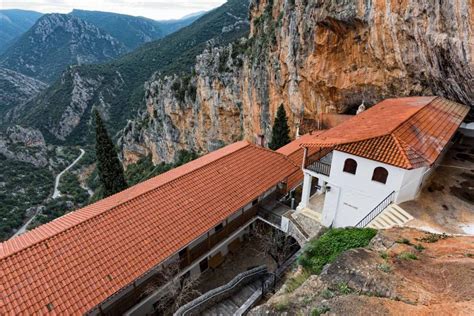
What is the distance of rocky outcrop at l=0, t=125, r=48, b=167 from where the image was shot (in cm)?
8062

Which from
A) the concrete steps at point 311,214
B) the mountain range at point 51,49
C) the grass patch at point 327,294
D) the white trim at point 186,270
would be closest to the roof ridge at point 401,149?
the concrete steps at point 311,214

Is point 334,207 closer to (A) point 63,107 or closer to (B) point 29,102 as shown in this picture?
(A) point 63,107

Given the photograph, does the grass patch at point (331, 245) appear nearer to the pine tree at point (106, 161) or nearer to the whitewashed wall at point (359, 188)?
the whitewashed wall at point (359, 188)

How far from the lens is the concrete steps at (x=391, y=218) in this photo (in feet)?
40.2

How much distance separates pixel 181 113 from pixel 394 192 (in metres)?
51.7

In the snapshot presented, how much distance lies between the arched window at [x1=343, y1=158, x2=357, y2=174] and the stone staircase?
7.33 meters

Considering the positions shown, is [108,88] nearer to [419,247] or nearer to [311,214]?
[311,214]

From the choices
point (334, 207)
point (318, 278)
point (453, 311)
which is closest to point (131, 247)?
point (318, 278)

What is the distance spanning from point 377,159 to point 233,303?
9718 mm

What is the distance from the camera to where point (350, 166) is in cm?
1446

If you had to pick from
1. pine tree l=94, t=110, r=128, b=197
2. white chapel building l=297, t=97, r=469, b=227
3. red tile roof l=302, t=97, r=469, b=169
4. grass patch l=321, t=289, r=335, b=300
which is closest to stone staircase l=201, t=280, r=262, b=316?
white chapel building l=297, t=97, r=469, b=227

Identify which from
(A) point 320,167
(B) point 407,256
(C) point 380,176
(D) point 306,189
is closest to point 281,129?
(D) point 306,189

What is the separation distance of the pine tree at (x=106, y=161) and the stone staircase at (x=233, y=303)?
22.7 metres

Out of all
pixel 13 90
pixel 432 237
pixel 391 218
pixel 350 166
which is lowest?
pixel 13 90
